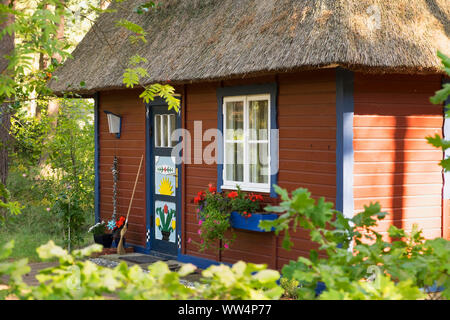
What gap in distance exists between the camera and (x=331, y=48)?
6410 millimetres

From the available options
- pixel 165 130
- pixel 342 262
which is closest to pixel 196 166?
pixel 165 130

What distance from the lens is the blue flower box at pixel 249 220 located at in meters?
7.60

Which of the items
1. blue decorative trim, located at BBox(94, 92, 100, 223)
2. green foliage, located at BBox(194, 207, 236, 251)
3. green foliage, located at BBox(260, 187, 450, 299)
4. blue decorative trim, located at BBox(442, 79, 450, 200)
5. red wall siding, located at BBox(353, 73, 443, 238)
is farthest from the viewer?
blue decorative trim, located at BBox(94, 92, 100, 223)

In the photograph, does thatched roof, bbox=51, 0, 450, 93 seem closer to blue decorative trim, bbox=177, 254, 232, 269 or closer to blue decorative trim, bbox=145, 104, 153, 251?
blue decorative trim, bbox=145, 104, 153, 251

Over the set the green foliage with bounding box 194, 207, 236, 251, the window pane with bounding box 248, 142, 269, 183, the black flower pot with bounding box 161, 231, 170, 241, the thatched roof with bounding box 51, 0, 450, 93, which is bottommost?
the black flower pot with bounding box 161, 231, 170, 241

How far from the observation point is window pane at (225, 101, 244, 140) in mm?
8164

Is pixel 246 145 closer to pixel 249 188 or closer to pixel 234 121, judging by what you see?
pixel 234 121

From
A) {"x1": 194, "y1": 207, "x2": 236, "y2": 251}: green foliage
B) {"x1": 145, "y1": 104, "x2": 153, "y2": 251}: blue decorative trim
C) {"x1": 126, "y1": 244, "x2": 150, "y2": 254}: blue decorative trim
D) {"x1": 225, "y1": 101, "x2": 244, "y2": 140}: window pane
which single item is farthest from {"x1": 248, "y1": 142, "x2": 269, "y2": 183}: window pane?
{"x1": 126, "y1": 244, "x2": 150, "y2": 254}: blue decorative trim

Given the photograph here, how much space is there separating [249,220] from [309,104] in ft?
4.95

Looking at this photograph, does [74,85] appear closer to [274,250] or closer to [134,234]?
[134,234]

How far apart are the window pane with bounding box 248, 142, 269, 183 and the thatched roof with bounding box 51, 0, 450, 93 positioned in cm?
97

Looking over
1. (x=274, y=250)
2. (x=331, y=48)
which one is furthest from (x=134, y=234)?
(x=331, y=48)

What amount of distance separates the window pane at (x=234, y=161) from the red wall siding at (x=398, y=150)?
169 cm

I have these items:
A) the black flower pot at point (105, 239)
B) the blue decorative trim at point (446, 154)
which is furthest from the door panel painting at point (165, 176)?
the blue decorative trim at point (446, 154)
